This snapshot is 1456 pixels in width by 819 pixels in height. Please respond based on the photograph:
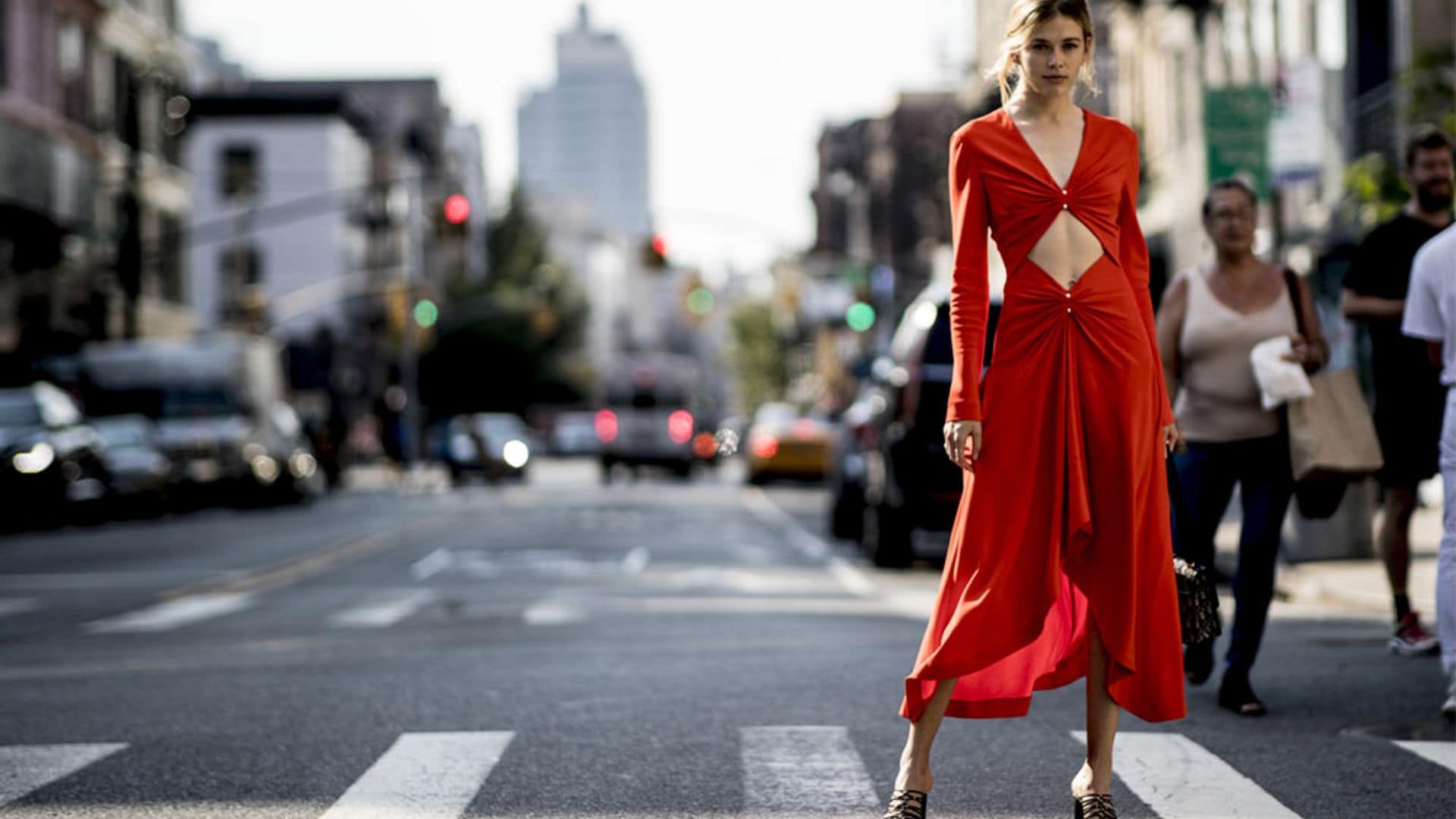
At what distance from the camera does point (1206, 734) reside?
7.14 m

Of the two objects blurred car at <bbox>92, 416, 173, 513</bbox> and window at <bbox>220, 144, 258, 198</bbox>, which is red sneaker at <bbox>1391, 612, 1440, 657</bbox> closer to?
blurred car at <bbox>92, 416, 173, 513</bbox>

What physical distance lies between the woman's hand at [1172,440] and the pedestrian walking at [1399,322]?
12.2 ft

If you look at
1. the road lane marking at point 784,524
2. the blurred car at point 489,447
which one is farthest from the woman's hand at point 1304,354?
the blurred car at point 489,447

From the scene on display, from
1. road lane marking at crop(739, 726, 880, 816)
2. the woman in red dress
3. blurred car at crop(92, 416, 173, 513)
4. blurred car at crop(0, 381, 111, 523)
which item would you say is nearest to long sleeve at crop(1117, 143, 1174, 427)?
the woman in red dress

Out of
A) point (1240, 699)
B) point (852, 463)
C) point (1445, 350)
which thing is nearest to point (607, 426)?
point (852, 463)

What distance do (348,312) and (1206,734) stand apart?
80996 millimetres

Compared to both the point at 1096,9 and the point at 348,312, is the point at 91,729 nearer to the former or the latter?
the point at 1096,9

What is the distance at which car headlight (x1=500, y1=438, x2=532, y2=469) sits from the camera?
5012cm

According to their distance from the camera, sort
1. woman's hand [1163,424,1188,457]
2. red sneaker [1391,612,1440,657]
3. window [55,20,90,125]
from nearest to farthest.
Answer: woman's hand [1163,424,1188,457]
red sneaker [1391,612,1440,657]
window [55,20,90,125]

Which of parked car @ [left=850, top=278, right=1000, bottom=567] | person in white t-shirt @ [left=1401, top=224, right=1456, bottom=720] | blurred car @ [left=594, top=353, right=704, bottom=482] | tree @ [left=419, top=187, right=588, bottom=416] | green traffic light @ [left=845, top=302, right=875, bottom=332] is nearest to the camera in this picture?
person in white t-shirt @ [left=1401, top=224, right=1456, bottom=720]

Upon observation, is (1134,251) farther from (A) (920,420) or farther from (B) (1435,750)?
(A) (920,420)

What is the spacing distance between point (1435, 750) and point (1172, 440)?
1.90m

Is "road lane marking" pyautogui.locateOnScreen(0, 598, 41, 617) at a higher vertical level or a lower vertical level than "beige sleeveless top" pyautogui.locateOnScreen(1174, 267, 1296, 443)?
lower

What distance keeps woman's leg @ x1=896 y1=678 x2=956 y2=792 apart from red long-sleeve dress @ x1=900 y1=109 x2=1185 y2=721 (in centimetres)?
3
